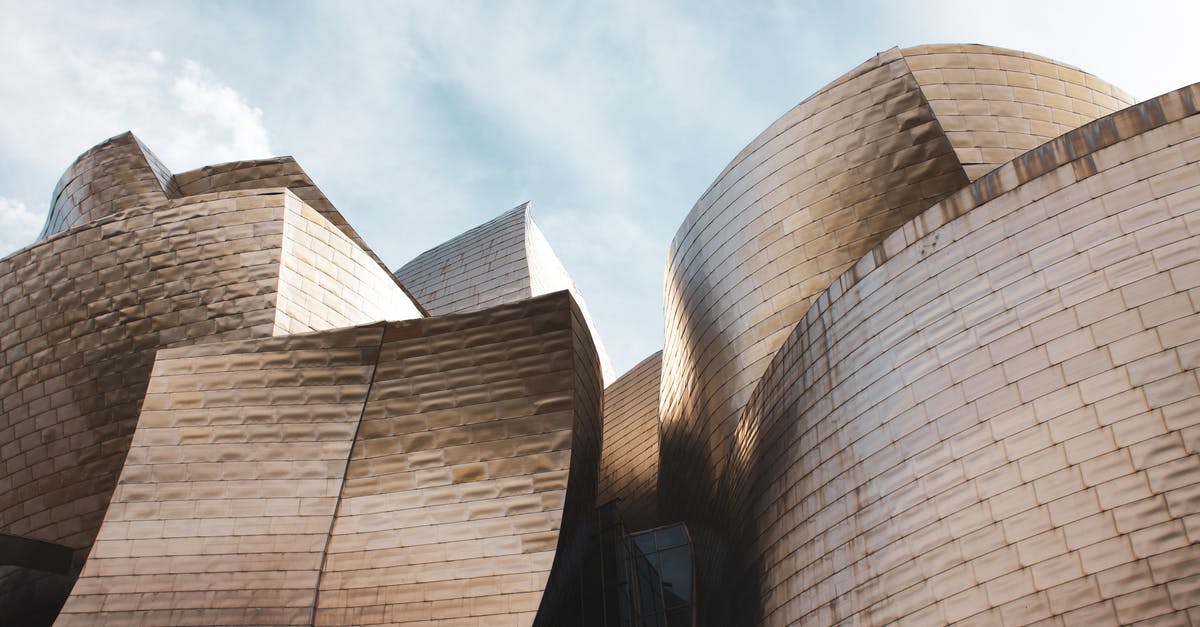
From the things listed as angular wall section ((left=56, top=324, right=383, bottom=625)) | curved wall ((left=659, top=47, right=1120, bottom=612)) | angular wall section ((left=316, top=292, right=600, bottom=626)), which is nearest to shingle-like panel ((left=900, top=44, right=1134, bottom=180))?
curved wall ((left=659, top=47, right=1120, bottom=612))

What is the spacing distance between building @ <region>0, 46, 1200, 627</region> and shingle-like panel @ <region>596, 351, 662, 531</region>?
13cm

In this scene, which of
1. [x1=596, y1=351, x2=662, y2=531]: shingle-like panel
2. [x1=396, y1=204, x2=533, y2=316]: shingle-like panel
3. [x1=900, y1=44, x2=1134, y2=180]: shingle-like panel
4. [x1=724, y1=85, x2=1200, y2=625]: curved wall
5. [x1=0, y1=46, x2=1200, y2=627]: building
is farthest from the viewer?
[x1=396, y1=204, x2=533, y2=316]: shingle-like panel

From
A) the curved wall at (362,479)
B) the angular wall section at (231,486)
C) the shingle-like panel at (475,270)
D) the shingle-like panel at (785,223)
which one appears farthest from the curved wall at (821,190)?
the shingle-like panel at (475,270)

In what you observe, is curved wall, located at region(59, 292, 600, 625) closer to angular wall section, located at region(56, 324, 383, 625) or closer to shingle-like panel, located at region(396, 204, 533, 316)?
angular wall section, located at region(56, 324, 383, 625)

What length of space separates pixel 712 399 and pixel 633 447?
5.23 meters

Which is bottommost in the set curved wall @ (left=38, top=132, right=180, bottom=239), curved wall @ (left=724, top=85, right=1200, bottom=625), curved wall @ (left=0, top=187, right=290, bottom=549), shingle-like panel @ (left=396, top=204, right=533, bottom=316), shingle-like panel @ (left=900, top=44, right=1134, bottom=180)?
curved wall @ (left=724, top=85, right=1200, bottom=625)

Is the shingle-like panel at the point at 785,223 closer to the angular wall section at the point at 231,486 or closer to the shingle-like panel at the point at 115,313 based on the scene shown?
the angular wall section at the point at 231,486

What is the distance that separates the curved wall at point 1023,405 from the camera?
894 cm

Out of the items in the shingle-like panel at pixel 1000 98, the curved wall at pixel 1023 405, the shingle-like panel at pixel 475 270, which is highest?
the shingle-like panel at pixel 475 270

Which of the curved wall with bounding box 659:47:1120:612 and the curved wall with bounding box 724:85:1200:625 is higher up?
the curved wall with bounding box 659:47:1120:612

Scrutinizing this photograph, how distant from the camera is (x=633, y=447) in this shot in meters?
21.2

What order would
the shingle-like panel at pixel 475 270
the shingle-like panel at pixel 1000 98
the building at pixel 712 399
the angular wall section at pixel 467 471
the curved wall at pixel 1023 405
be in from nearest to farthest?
the curved wall at pixel 1023 405
the building at pixel 712 399
the angular wall section at pixel 467 471
the shingle-like panel at pixel 1000 98
the shingle-like panel at pixel 475 270

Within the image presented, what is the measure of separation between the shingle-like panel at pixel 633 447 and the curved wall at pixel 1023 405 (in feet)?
24.6

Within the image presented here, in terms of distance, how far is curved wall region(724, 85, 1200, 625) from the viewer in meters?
8.94
